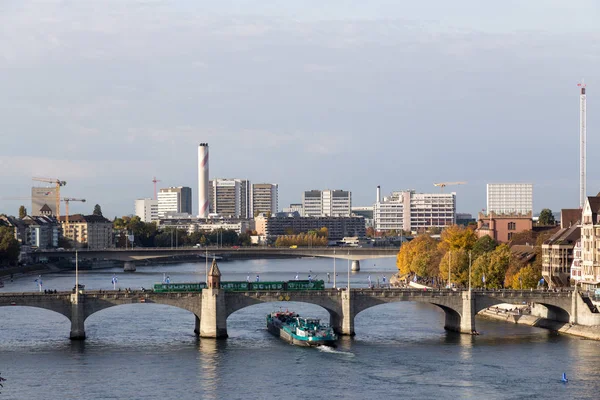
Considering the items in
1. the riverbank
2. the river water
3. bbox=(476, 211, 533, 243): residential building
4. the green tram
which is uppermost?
bbox=(476, 211, 533, 243): residential building

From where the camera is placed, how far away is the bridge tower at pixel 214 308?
10181 cm

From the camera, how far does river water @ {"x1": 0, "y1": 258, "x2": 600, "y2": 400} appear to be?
79.7 metres

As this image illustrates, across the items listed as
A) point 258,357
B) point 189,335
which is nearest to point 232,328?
point 189,335

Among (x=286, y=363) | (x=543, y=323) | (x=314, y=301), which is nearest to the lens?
(x=286, y=363)

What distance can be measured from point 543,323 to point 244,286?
102 feet

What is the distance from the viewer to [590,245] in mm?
122125

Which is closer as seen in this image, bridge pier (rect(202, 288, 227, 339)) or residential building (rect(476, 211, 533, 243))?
bridge pier (rect(202, 288, 227, 339))

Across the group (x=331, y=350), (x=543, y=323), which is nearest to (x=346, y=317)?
(x=331, y=350)

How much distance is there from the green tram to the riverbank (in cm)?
2349

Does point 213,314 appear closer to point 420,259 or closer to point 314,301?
point 314,301

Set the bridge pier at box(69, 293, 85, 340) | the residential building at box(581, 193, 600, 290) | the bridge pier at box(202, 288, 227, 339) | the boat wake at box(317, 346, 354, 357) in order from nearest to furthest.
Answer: the boat wake at box(317, 346, 354, 357), the bridge pier at box(69, 293, 85, 340), the bridge pier at box(202, 288, 227, 339), the residential building at box(581, 193, 600, 290)

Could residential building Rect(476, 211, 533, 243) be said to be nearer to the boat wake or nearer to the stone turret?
the stone turret

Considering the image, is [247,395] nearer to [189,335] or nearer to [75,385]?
[75,385]

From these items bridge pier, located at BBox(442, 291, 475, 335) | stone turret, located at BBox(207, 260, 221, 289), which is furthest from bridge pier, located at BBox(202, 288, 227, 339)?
bridge pier, located at BBox(442, 291, 475, 335)
